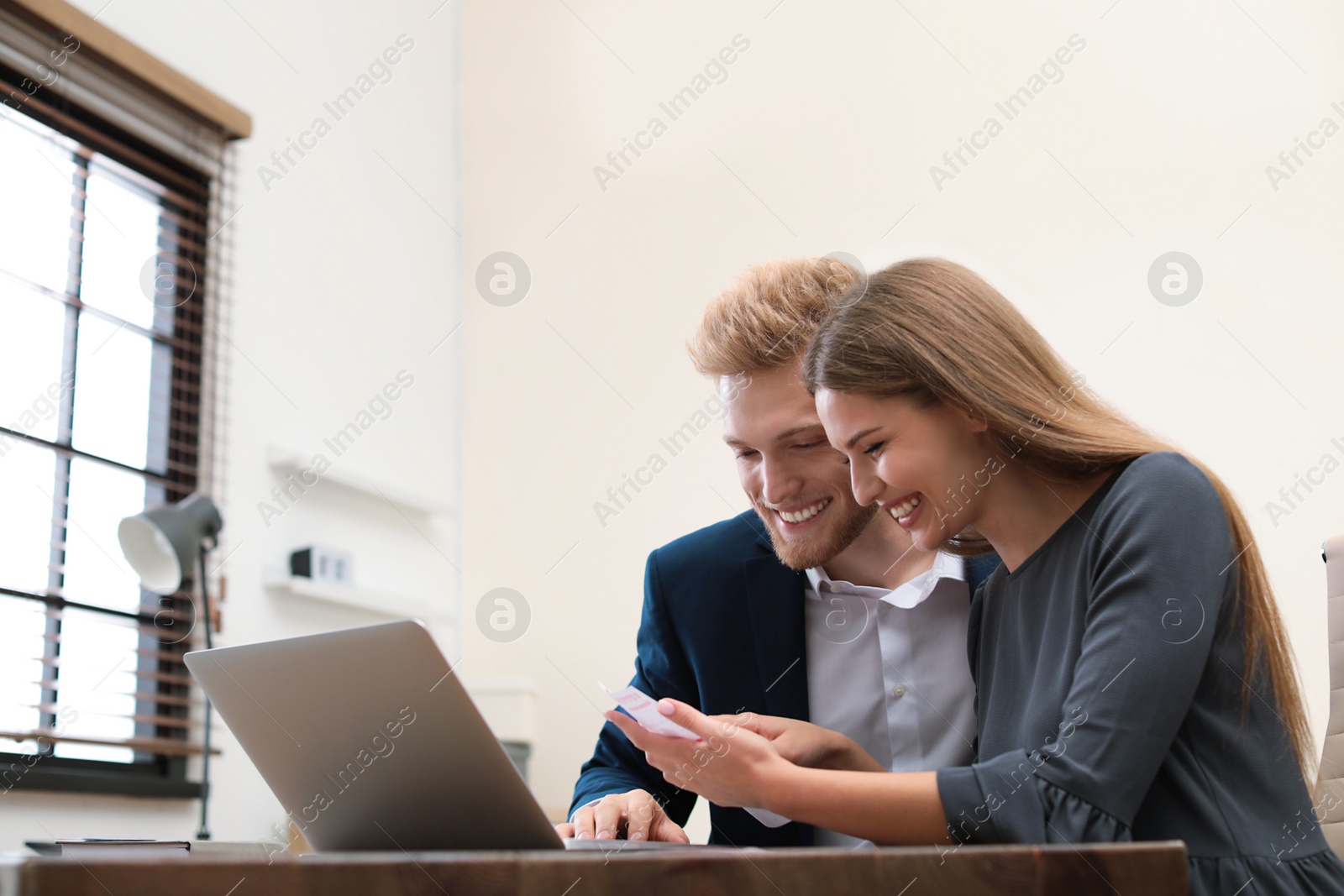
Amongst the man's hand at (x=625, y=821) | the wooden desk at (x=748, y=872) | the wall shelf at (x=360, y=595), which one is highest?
the wooden desk at (x=748, y=872)

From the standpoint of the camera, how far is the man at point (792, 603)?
1470 mm

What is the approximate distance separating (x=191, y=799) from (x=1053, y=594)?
242 cm

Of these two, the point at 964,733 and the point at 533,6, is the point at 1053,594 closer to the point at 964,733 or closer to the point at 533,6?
the point at 964,733

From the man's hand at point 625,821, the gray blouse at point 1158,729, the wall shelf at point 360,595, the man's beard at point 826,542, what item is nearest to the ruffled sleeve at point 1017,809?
the gray blouse at point 1158,729

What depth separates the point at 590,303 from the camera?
12.8 feet

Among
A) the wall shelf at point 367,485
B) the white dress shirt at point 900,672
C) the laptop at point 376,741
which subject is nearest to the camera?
the laptop at point 376,741

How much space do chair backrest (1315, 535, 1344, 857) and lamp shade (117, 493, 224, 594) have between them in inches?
84.4

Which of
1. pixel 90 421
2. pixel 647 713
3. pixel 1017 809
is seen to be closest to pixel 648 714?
pixel 647 713

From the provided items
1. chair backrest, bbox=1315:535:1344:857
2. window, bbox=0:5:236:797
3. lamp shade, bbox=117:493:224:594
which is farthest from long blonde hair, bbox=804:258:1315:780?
window, bbox=0:5:236:797

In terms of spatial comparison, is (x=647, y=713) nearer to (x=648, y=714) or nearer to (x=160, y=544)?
(x=648, y=714)

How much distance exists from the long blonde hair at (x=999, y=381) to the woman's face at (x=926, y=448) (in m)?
0.02

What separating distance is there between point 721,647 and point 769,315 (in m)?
0.46

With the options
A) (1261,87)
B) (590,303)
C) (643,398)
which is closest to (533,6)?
(590,303)

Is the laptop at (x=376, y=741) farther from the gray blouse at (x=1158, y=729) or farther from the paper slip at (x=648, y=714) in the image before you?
the gray blouse at (x=1158, y=729)
